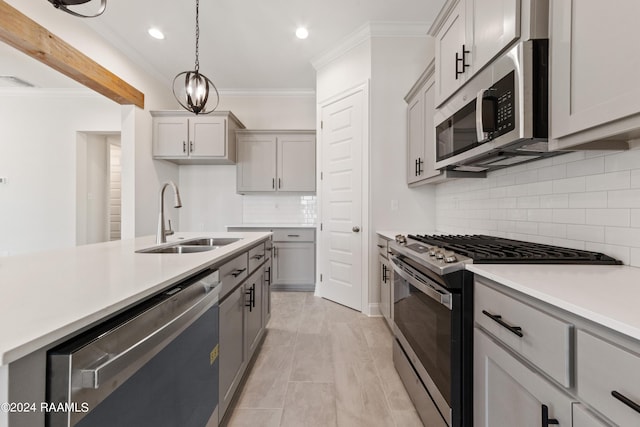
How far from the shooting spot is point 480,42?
150 cm

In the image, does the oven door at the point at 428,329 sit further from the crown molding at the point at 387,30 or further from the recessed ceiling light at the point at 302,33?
the recessed ceiling light at the point at 302,33

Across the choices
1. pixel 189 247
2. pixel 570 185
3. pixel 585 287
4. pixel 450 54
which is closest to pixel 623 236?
pixel 570 185

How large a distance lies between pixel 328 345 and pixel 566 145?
6.89 feet

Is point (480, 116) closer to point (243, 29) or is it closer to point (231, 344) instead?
point (231, 344)

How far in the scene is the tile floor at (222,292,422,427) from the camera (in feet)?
5.22

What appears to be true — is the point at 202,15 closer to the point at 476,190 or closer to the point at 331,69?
the point at 331,69

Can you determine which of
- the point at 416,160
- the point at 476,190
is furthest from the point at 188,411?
the point at 416,160

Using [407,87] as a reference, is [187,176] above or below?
below

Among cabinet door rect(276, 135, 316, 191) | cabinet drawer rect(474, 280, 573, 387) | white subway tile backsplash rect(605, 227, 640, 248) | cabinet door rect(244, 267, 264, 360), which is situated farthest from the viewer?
cabinet door rect(276, 135, 316, 191)

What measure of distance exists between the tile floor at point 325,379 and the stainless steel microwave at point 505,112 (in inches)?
59.6

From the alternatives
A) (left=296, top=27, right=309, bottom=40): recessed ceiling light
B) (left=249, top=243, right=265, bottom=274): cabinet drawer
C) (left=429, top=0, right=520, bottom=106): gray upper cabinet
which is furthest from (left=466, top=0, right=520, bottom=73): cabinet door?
(left=296, top=27, right=309, bottom=40): recessed ceiling light

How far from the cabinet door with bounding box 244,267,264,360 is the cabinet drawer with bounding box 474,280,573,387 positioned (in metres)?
1.36

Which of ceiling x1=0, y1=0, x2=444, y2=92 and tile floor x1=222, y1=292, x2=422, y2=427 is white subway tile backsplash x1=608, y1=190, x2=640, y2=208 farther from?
ceiling x1=0, y1=0, x2=444, y2=92

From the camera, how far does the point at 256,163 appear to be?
4.41 m
